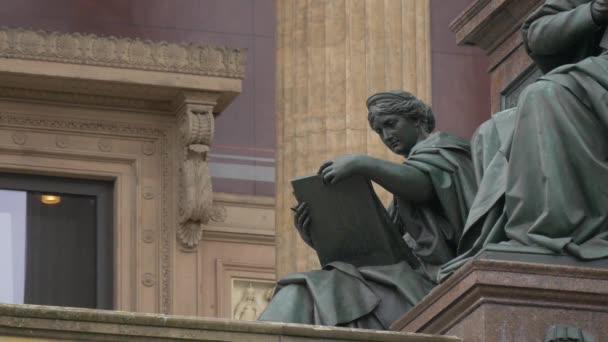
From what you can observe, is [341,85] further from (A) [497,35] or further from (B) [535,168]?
(B) [535,168]

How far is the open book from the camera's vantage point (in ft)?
35.2

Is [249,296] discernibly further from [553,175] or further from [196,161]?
[553,175]

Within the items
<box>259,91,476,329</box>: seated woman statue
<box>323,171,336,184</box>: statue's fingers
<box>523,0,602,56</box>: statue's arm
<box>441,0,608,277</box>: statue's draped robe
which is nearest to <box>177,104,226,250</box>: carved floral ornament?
<box>259,91,476,329</box>: seated woman statue

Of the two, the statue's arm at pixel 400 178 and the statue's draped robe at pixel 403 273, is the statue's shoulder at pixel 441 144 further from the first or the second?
the statue's arm at pixel 400 178

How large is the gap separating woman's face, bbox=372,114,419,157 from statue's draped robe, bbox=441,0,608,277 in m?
1.00

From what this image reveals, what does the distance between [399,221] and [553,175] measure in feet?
4.94

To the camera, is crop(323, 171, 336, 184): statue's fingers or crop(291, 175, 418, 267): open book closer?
crop(323, 171, 336, 184): statue's fingers

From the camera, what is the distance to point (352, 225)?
1078 cm

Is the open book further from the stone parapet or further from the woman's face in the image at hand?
the stone parapet

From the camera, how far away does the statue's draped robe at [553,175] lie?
9.65 m

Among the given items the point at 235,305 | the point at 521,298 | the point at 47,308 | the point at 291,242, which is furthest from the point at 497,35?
the point at 235,305

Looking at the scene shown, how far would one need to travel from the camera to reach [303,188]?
10773mm

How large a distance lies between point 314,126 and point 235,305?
20.9ft

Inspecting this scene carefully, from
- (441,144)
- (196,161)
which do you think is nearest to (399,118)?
(441,144)
